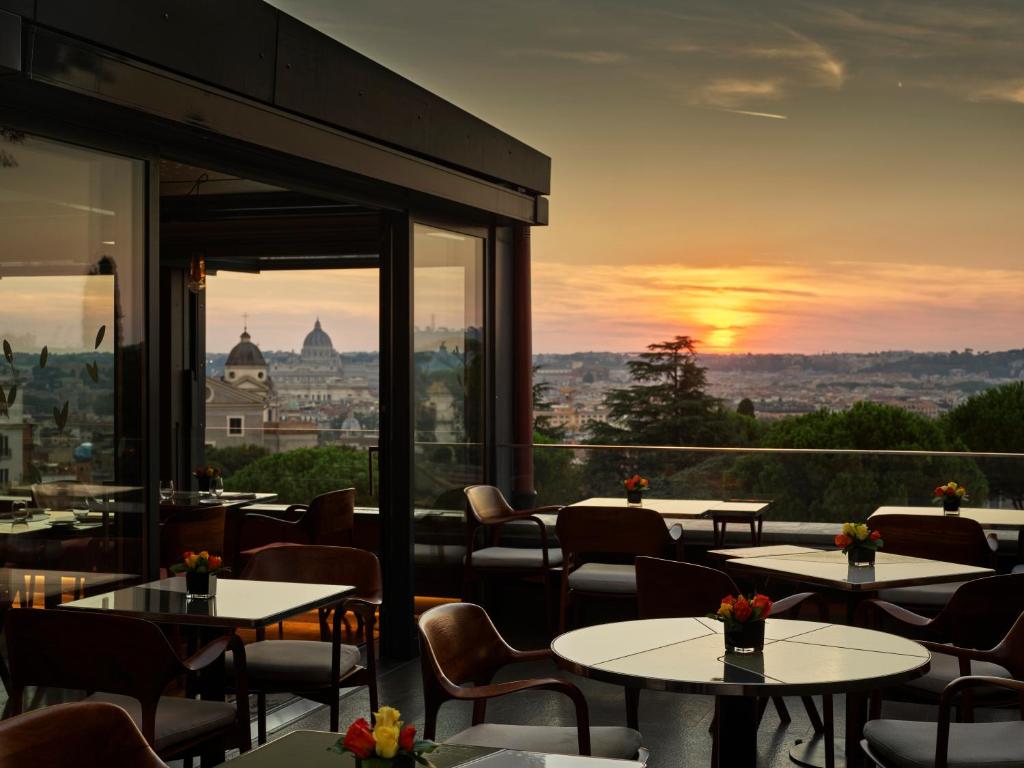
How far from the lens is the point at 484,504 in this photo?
28.9 feet

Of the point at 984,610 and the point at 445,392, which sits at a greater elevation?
the point at 445,392

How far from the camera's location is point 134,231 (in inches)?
215

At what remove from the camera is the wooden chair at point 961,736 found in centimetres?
382

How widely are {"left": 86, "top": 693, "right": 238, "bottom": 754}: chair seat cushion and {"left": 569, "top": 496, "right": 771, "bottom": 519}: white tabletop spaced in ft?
12.6

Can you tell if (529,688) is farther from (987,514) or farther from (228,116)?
(987,514)

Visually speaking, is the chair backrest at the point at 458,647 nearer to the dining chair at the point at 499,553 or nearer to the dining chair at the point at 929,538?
the dining chair at the point at 929,538

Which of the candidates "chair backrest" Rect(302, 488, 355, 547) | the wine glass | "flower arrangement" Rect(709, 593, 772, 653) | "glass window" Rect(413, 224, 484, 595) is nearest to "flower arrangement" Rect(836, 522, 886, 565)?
"flower arrangement" Rect(709, 593, 772, 653)

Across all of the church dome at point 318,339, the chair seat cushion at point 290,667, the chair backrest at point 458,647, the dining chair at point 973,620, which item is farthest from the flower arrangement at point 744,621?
the church dome at point 318,339

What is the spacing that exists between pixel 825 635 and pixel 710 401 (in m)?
11.3

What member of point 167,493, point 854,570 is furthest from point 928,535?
point 167,493

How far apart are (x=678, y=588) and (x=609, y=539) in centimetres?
204

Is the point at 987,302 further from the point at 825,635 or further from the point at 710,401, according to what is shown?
the point at 825,635

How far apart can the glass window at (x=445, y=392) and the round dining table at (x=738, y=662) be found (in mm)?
4105

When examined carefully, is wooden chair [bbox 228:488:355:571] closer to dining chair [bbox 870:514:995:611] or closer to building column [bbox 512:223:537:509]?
building column [bbox 512:223:537:509]
